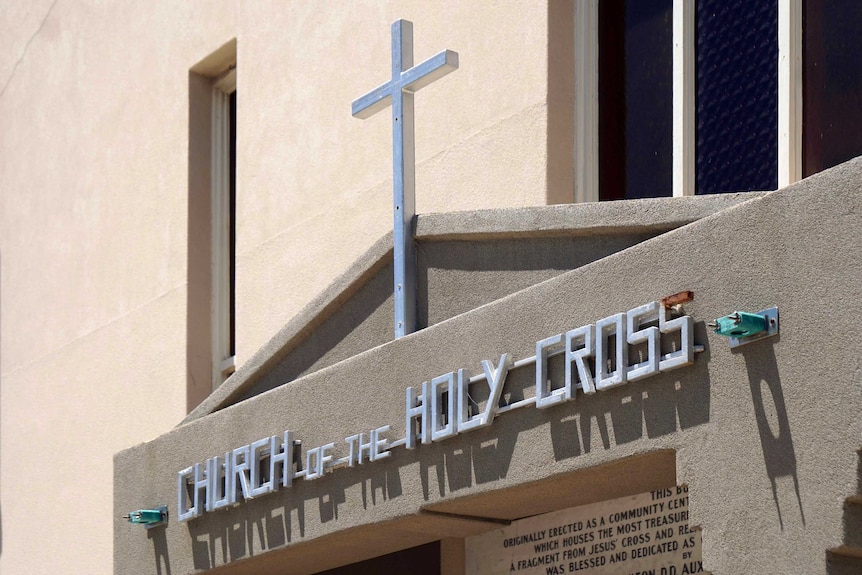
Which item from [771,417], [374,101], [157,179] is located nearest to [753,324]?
[771,417]

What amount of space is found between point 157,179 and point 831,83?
672 cm

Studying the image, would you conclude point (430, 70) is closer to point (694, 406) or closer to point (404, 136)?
point (404, 136)

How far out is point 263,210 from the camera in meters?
10.8

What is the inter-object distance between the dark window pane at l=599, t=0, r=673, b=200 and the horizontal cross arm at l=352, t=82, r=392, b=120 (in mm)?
1364

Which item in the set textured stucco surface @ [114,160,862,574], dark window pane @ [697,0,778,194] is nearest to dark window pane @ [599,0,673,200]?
dark window pane @ [697,0,778,194]

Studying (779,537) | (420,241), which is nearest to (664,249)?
(779,537)

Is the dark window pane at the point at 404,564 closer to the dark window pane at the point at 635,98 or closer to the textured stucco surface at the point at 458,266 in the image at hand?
the textured stucco surface at the point at 458,266

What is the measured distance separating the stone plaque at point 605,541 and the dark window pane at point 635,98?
162cm

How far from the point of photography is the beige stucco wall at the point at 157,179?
8766mm

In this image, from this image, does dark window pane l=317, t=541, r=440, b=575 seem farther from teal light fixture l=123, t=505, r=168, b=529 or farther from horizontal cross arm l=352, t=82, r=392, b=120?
horizontal cross arm l=352, t=82, r=392, b=120

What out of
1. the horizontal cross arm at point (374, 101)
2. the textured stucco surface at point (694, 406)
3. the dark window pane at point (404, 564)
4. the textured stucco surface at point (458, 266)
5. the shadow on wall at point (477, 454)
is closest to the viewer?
the textured stucco surface at point (694, 406)

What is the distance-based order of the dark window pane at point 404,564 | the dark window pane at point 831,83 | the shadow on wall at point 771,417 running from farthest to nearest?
the dark window pane at point 404,564
the dark window pane at point 831,83
the shadow on wall at point 771,417

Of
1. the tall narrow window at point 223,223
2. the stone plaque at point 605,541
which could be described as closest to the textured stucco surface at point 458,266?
the stone plaque at point 605,541

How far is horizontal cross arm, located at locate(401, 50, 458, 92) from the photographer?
22.9ft
